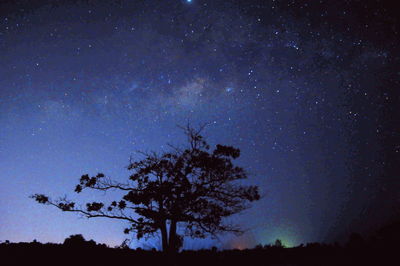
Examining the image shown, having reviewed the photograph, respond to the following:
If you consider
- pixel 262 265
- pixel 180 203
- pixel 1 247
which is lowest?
pixel 262 265

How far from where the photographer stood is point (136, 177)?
17125 millimetres

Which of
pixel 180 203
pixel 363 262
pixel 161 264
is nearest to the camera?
pixel 363 262

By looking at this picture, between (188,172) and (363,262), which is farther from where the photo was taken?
(188,172)

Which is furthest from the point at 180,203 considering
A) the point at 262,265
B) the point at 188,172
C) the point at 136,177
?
the point at 262,265

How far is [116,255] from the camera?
1639 cm

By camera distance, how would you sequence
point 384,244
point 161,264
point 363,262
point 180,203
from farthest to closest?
point 180,203 → point 161,264 → point 384,244 → point 363,262

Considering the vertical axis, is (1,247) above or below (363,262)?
A: above

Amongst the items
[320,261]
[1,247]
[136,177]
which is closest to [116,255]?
[136,177]

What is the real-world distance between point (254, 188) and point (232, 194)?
120 centimetres

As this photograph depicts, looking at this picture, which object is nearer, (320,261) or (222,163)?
(320,261)

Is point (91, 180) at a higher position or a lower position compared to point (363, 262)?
higher

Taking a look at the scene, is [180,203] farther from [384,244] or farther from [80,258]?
[384,244]

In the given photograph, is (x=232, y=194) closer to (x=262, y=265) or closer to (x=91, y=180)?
(x=262, y=265)

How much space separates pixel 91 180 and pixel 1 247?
515cm
